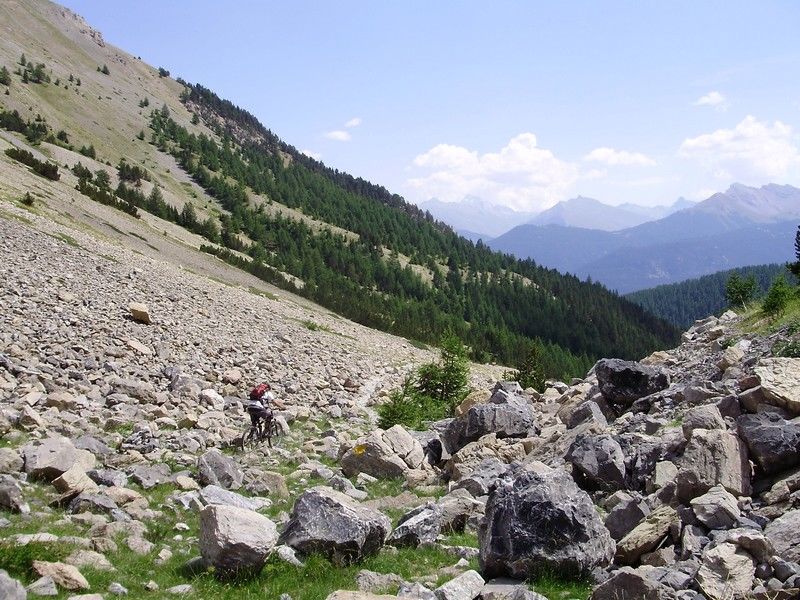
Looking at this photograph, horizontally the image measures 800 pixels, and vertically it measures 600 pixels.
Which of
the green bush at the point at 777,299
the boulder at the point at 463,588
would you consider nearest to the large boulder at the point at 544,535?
the boulder at the point at 463,588

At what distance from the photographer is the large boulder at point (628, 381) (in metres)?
19.0

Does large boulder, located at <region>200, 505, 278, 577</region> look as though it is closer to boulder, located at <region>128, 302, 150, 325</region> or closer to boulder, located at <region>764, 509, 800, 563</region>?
boulder, located at <region>764, 509, 800, 563</region>

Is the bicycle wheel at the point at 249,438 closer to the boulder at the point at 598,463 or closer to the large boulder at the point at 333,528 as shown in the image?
the large boulder at the point at 333,528

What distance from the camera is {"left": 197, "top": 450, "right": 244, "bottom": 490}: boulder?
14094mm

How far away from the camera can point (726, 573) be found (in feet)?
24.2

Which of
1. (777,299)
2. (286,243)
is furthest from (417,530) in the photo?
(286,243)

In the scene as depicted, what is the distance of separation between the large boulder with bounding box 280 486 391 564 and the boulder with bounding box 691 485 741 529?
5.29m

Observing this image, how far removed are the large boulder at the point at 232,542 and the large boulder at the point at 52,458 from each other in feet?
15.3

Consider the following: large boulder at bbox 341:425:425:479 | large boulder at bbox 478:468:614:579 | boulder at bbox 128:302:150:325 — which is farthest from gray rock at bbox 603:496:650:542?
boulder at bbox 128:302:150:325

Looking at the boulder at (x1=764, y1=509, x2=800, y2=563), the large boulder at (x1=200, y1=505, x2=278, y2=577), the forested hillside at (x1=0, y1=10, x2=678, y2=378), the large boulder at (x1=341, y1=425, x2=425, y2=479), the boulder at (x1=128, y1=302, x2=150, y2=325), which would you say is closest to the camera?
the boulder at (x1=764, y1=509, x2=800, y2=563)

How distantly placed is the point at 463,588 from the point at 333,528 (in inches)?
97.8

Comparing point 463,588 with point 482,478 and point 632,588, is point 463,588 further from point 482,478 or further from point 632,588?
point 482,478

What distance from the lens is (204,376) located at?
25.1 m

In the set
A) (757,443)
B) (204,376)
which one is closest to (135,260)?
(204,376)
